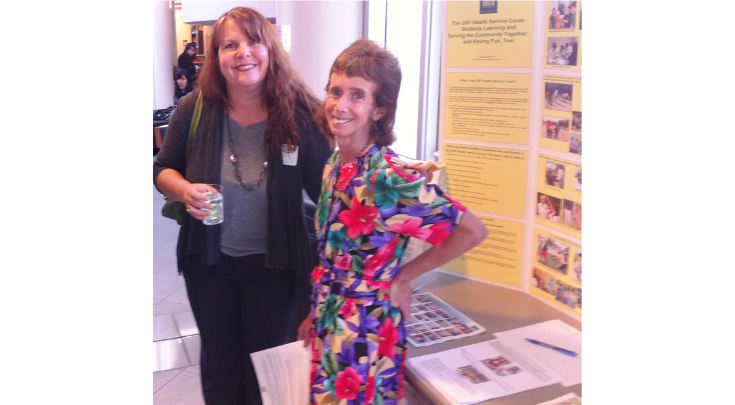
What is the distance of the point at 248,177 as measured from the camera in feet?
5.53

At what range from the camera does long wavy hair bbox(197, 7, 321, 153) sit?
163cm

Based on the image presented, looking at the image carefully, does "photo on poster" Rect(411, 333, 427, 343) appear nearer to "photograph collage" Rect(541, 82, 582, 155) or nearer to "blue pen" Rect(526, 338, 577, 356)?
"blue pen" Rect(526, 338, 577, 356)

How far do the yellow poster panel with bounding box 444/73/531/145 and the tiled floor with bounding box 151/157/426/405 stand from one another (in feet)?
3.50

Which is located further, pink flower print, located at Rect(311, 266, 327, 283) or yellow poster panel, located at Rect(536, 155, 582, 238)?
yellow poster panel, located at Rect(536, 155, 582, 238)

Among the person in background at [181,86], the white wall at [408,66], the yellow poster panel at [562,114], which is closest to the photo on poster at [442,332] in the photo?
the yellow poster panel at [562,114]

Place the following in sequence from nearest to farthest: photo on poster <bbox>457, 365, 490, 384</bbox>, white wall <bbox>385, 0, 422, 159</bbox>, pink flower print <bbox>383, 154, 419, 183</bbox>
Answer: pink flower print <bbox>383, 154, 419, 183</bbox>, photo on poster <bbox>457, 365, 490, 384</bbox>, white wall <bbox>385, 0, 422, 159</bbox>

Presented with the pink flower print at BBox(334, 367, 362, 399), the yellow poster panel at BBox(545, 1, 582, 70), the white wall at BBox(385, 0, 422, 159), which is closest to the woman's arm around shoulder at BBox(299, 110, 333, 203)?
the pink flower print at BBox(334, 367, 362, 399)

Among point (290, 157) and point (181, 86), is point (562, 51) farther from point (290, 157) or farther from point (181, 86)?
point (181, 86)

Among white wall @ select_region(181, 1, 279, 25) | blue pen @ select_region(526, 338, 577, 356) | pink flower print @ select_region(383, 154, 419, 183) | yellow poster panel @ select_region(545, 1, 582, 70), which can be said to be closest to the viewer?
pink flower print @ select_region(383, 154, 419, 183)

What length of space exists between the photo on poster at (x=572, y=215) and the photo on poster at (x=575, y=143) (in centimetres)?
15

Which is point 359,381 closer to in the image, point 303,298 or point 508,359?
point 508,359

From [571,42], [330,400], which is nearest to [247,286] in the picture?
[330,400]
